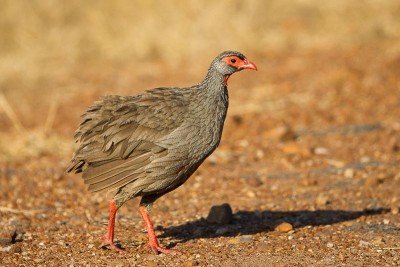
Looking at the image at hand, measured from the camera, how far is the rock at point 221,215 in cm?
762

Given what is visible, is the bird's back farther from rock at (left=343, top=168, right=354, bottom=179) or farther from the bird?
rock at (left=343, top=168, right=354, bottom=179)

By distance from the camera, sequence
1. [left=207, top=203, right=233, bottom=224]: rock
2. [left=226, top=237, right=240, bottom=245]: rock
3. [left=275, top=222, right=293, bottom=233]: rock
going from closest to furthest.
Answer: [left=226, top=237, right=240, bottom=245]: rock < [left=275, top=222, right=293, bottom=233]: rock < [left=207, top=203, right=233, bottom=224]: rock

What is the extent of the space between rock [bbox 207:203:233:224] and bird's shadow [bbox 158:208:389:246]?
0.05 meters

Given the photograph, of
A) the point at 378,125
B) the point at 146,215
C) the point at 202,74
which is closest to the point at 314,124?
the point at 378,125

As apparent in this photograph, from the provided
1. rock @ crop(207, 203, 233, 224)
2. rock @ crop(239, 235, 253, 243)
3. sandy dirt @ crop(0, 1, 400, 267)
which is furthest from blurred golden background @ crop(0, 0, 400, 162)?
rock @ crop(239, 235, 253, 243)

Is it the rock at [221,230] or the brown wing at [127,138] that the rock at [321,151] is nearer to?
the rock at [221,230]

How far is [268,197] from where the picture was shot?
28.8 feet

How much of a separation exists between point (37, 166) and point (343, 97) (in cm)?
600

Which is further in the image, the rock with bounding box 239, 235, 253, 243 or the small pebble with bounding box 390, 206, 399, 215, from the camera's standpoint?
the small pebble with bounding box 390, 206, 399, 215

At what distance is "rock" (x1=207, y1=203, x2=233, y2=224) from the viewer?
7.62m

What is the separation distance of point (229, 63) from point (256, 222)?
6.09ft

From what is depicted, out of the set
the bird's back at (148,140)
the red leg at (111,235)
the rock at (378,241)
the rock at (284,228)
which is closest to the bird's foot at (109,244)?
the red leg at (111,235)

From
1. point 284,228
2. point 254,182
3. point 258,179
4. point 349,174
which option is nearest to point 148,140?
point 284,228

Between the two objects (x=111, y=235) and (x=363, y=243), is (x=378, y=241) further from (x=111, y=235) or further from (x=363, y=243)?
(x=111, y=235)
